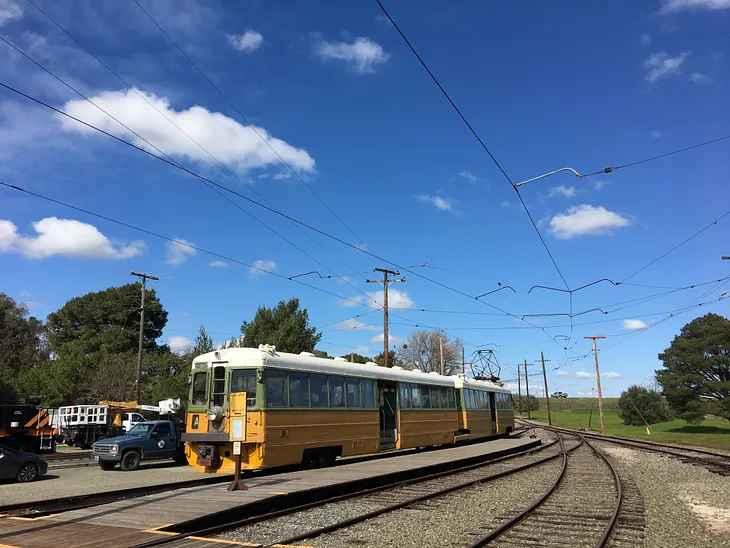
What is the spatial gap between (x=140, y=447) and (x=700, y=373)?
54518mm

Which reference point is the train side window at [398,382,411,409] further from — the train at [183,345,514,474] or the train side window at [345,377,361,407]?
the train side window at [345,377,361,407]

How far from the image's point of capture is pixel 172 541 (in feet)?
21.5

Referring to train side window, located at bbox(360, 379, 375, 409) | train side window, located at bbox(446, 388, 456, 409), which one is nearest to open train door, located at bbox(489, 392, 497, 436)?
train side window, located at bbox(446, 388, 456, 409)

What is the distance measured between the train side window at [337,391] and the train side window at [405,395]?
3.63 m

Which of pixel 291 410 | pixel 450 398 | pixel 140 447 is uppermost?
pixel 450 398

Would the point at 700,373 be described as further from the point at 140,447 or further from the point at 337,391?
the point at 140,447

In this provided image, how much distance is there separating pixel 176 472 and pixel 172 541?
11.4m

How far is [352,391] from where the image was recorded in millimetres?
16453

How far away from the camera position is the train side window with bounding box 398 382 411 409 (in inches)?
753

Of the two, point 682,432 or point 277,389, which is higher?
point 277,389

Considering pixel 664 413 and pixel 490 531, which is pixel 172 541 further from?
pixel 664 413

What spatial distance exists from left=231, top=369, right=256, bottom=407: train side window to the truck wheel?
6795 millimetres

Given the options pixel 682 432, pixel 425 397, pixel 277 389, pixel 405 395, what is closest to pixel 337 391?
pixel 277 389

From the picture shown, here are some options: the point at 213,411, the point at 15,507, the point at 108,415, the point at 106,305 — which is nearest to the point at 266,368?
the point at 213,411
